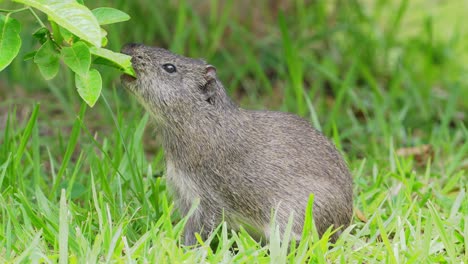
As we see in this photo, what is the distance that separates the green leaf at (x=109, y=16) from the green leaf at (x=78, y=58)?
19cm

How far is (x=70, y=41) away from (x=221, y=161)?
0.97 m

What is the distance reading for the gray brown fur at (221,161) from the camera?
3.87 metres

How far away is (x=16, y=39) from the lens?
309cm

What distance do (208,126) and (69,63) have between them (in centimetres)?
94

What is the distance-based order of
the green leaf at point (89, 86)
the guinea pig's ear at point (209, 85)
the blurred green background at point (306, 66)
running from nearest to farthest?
the green leaf at point (89, 86) → the guinea pig's ear at point (209, 85) → the blurred green background at point (306, 66)

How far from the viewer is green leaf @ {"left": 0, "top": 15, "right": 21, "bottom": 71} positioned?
3.04 metres

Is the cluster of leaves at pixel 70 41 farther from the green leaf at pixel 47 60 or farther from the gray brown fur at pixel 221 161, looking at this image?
the gray brown fur at pixel 221 161

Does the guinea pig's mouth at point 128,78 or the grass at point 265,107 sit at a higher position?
the guinea pig's mouth at point 128,78

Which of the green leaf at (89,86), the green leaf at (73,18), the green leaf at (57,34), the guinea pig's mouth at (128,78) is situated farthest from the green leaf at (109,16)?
the guinea pig's mouth at (128,78)

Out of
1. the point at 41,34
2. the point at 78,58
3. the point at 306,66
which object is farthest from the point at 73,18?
the point at 306,66

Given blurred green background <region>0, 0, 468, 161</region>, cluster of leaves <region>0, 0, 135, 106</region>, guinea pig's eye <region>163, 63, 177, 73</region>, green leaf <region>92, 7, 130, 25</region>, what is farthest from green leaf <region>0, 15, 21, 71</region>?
blurred green background <region>0, 0, 468, 161</region>

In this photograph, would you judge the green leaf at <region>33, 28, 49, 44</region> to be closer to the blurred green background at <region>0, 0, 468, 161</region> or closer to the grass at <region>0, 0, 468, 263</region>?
the grass at <region>0, 0, 468, 263</region>

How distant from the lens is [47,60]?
329 centimetres

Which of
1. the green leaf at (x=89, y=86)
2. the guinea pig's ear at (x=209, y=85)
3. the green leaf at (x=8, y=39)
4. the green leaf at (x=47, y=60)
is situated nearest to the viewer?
the green leaf at (x=8, y=39)
